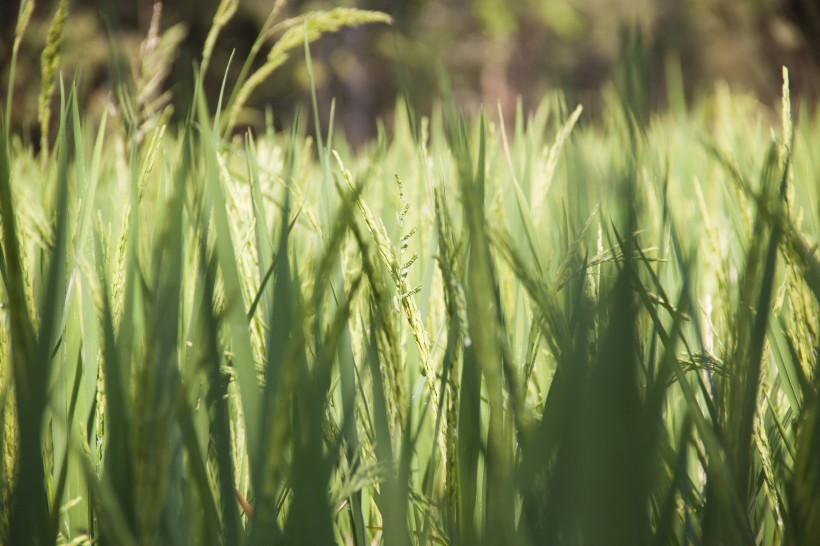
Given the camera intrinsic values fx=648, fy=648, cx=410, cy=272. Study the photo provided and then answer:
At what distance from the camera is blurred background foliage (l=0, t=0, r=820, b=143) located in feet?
1.24

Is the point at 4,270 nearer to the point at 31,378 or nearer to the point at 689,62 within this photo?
the point at 31,378

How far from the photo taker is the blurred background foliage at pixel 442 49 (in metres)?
0.38

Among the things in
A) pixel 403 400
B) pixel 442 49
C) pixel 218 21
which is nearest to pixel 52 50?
pixel 218 21

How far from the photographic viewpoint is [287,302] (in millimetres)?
320

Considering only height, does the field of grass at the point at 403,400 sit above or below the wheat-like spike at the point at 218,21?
below

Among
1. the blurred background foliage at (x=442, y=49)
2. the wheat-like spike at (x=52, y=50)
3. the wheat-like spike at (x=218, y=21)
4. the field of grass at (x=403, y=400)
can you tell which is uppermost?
the blurred background foliage at (x=442, y=49)

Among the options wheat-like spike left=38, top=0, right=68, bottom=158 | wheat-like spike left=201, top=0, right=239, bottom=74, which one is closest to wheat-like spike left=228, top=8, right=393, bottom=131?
wheat-like spike left=201, top=0, right=239, bottom=74

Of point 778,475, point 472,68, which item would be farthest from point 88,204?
point 472,68

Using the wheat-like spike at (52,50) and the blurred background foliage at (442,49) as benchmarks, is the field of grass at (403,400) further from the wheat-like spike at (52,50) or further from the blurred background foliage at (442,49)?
the wheat-like spike at (52,50)

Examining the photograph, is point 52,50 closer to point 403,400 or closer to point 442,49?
point 403,400

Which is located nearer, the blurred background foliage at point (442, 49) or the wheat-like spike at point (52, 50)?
the blurred background foliage at point (442, 49)

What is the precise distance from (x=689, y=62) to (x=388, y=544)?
17333mm

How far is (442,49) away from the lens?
4871 millimetres

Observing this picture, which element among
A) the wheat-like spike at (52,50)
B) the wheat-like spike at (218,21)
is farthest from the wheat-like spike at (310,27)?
the wheat-like spike at (52,50)
